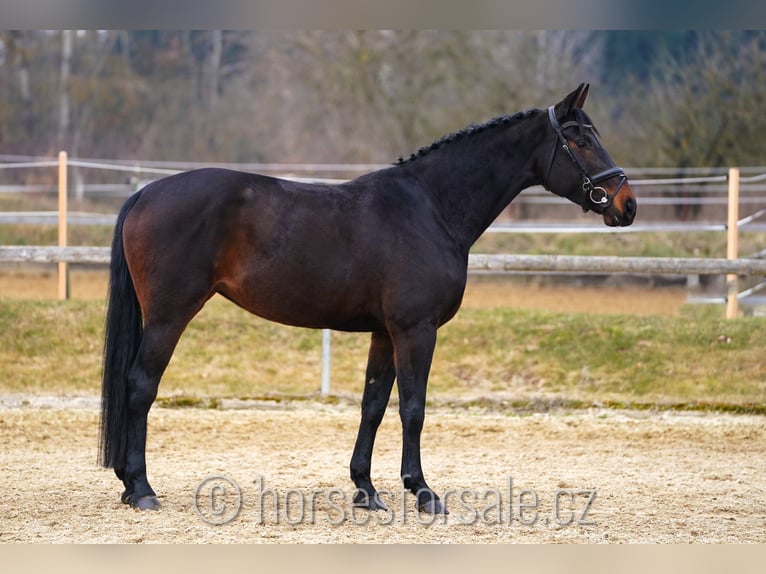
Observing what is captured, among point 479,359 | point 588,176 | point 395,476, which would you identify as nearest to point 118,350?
point 395,476

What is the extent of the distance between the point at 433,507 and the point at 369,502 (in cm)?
36

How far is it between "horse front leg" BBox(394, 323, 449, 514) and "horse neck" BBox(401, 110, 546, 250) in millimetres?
644

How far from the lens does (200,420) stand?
24.0ft

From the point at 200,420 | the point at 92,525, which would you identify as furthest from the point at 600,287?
the point at 92,525

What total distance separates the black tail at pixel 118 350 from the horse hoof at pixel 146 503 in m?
0.24

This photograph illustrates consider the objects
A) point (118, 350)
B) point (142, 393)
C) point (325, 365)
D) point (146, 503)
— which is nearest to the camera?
point (146, 503)

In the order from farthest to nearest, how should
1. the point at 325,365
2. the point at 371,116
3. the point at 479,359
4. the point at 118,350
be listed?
the point at 371,116 → the point at 479,359 → the point at 325,365 → the point at 118,350

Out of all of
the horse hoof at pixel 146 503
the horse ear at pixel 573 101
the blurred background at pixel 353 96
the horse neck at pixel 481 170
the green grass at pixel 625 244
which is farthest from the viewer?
the blurred background at pixel 353 96

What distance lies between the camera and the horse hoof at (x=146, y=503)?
4.76 meters

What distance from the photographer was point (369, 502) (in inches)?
195

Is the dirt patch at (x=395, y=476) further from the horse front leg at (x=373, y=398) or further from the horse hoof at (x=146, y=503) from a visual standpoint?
the horse front leg at (x=373, y=398)

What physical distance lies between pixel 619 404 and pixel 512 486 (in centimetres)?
286

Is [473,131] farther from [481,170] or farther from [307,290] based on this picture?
[307,290]

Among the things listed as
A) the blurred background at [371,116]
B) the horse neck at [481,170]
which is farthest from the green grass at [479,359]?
the blurred background at [371,116]
